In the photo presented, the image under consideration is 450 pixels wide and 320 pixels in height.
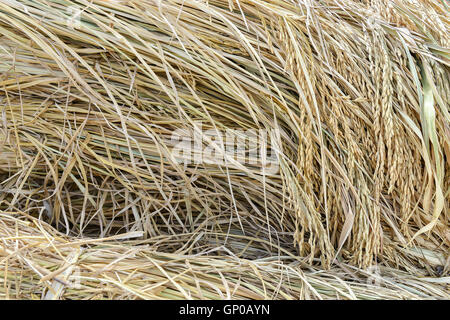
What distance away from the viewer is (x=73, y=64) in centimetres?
91

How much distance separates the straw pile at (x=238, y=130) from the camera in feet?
2.85

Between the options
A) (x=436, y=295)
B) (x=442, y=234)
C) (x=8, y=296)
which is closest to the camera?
(x=8, y=296)

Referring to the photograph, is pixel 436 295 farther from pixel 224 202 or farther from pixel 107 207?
pixel 107 207

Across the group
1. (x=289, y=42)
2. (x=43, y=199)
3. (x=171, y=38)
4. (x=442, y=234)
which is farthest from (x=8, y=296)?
(x=442, y=234)

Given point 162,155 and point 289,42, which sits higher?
point 289,42

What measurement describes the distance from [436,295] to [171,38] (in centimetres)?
68

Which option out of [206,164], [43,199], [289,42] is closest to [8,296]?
[43,199]

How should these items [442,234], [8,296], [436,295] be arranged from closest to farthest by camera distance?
[8,296] < [436,295] < [442,234]

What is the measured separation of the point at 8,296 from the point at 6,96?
431 millimetres

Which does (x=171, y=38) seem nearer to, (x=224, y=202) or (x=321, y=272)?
(x=224, y=202)

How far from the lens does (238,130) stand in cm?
92

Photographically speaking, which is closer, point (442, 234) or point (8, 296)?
point (8, 296)

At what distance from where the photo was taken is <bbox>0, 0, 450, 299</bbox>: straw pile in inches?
34.3
